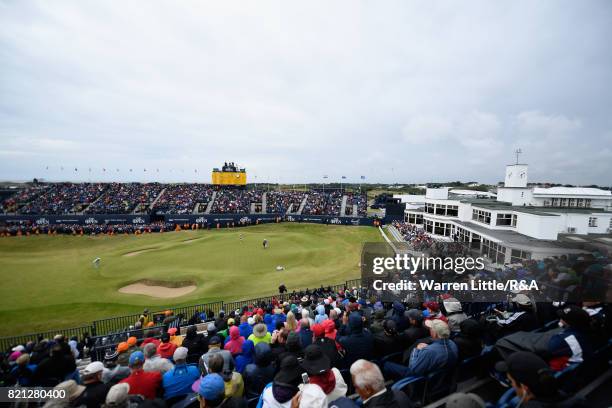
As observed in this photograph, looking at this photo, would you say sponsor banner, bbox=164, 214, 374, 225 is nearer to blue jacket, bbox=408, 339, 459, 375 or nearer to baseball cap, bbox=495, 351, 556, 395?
blue jacket, bbox=408, 339, 459, 375

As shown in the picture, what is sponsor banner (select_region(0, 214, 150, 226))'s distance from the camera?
44906mm

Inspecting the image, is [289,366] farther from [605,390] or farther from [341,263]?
[341,263]

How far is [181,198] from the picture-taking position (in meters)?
57.8

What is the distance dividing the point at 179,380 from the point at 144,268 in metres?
24.9

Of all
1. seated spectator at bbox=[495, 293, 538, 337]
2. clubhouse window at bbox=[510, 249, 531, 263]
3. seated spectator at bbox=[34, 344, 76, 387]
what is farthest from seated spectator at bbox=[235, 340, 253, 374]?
clubhouse window at bbox=[510, 249, 531, 263]

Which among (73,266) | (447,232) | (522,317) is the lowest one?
(73,266)

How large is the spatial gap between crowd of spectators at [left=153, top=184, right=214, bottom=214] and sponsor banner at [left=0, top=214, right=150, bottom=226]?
390 cm

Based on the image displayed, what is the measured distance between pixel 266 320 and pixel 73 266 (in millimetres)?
27355

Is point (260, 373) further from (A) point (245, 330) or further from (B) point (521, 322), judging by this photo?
(B) point (521, 322)

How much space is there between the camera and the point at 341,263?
27.6 meters

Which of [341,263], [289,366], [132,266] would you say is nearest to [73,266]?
[132,266]

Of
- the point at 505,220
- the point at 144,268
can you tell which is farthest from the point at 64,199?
the point at 505,220

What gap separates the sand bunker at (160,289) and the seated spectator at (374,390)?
19797mm

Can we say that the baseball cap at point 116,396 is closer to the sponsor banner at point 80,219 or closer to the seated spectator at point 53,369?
the seated spectator at point 53,369
